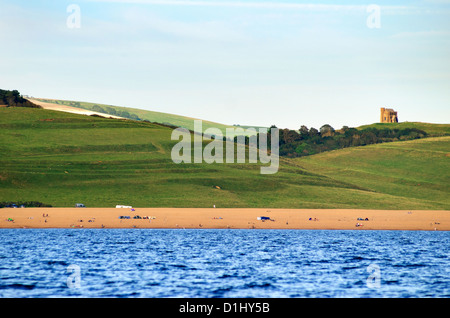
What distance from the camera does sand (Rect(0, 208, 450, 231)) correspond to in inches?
3949

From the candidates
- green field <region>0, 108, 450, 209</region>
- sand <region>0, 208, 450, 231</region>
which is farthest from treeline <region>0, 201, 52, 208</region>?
sand <region>0, 208, 450, 231</region>

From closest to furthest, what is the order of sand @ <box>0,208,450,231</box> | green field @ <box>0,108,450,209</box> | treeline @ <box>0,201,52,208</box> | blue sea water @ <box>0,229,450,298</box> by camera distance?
1. blue sea water @ <box>0,229,450,298</box>
2. sand @ <box>0,208,450,231</box>
3. treeline @ <box>0,201,52,208</box>
4. green field @ <box>0,108,450,209</box>

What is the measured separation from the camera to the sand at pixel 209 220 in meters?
100

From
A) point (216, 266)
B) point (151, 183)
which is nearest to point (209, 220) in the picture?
point (151, 183)

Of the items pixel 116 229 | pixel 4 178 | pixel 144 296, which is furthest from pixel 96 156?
pixel 144 296

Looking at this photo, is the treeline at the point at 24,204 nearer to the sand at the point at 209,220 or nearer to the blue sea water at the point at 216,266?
the sand at the point at 209,220

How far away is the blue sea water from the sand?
10.5 metres

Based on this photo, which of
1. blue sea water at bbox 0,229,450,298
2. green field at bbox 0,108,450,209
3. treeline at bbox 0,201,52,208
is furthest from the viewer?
A: green field at bbox 0,108,450,209

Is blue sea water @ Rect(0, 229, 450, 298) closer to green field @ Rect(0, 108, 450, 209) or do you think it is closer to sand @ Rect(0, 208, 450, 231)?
sand @ Rect(0, 208, 450, 231)

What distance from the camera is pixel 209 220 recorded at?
350 feet

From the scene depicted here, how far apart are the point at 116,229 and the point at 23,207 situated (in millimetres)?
25304

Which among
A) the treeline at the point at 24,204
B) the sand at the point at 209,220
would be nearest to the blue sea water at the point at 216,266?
the sand at the point at 209,220
